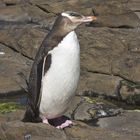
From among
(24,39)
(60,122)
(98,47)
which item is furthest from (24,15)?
(60,122)

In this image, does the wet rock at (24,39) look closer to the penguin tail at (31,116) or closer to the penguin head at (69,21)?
the penguin tail at (31,116)

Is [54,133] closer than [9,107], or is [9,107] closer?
[54,133]

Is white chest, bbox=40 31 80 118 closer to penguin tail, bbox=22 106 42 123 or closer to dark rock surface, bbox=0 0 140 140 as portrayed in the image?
penguin tail, bbox=22 106 42 123

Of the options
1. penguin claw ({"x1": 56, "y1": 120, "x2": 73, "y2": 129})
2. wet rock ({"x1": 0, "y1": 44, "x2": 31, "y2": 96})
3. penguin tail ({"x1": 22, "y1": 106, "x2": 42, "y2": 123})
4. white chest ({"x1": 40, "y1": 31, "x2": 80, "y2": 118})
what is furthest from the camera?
wet rock ({"x1": 0, "y1": 44, "x2": 31, "y2": 96})

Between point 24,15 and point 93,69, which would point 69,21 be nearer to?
point 93,69

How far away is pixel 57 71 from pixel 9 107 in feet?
8.29

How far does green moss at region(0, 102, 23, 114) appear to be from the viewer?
28.8ft

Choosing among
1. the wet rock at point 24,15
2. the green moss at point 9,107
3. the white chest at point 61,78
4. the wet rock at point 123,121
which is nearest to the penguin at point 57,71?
the white chest at point 61,78

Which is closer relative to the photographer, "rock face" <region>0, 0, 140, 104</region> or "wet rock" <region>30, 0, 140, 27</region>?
"rock face" <region>0, 0, 140, 104</region>

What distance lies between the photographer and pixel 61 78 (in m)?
6.68

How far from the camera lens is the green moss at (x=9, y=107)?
877 cm

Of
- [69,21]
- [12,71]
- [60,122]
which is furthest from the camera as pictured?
[12,71]

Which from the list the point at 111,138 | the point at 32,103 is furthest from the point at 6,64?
the point at 111,138

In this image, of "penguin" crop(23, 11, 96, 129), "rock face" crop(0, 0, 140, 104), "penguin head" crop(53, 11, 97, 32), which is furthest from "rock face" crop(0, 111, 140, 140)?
"rock face" crop(0, 0, 140, 104)
